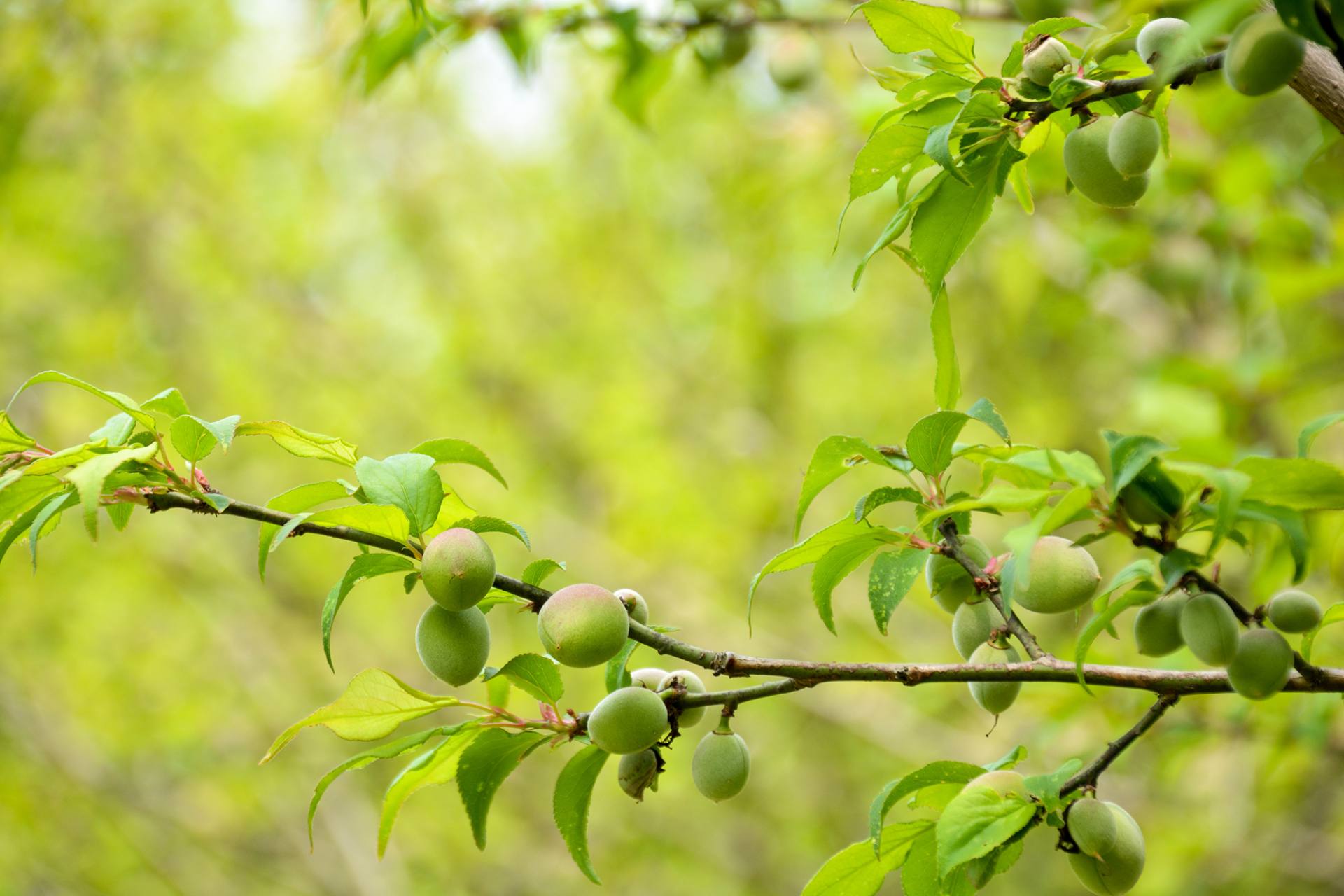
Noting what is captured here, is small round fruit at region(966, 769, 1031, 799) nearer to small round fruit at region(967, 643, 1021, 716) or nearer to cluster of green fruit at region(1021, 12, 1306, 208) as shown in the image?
small round fruit at region(967, 643, 1021, 716)

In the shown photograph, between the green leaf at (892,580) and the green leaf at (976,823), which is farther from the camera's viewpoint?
the green leaf at (892,580)

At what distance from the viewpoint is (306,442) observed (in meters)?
0.68

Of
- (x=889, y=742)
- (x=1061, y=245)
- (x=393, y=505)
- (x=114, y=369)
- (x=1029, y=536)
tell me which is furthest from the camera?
(x=114, y=369)

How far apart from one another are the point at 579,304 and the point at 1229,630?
11.0 ft

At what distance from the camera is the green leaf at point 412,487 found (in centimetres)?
62

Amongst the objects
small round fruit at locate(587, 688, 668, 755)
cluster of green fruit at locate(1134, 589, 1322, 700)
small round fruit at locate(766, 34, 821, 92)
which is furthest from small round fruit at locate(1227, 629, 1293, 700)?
small round fruit at locate(766, 34, 821, 92)

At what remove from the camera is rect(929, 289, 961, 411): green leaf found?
657 mm

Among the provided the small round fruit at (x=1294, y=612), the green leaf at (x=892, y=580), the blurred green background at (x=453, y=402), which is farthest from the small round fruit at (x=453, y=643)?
the blurred green background at (x=453, y=402)

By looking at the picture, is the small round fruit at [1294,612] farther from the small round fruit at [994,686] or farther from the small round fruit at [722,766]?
the small round fruit at [722,766]

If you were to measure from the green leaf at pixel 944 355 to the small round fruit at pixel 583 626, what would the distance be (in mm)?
237

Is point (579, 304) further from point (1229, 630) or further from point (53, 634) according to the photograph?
point (1229, 630)

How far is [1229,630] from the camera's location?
571mm

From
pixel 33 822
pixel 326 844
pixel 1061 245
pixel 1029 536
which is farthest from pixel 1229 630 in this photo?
pixel 33 822

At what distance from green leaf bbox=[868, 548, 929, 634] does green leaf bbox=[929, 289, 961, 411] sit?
0.31ft
